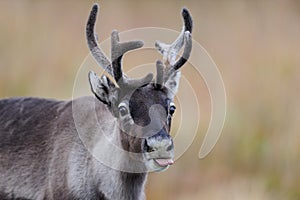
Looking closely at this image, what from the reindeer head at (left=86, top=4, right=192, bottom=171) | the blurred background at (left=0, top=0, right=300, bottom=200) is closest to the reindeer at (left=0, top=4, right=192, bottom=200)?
the reindeer head at (left=86, top=4, right=192, bottom=171)

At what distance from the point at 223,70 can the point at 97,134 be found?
19.3 ft

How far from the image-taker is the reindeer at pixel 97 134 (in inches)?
398

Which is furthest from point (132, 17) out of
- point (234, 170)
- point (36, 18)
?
point (234, 170)

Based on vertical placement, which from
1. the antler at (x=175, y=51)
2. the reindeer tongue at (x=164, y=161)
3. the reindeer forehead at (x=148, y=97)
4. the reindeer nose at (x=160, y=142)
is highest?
the antler at (x=175, y=51)

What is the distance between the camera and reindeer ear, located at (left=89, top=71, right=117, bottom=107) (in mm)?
10287

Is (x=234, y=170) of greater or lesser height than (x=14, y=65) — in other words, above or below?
below

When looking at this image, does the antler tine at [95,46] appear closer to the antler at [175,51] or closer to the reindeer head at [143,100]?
the reindeer head at [143,100]

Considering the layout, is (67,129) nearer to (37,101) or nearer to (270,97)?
(37,101)

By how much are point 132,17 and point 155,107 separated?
772 cm

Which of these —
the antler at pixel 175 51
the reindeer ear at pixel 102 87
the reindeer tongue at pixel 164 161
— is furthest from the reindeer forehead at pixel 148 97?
the reindeer tongue at pixel 164 161

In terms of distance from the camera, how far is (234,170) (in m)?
14.3

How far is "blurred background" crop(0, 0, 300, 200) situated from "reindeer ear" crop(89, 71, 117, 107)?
3.31m

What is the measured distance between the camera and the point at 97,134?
10852 millimetres

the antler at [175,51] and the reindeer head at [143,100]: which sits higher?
the antler at [175,51]
